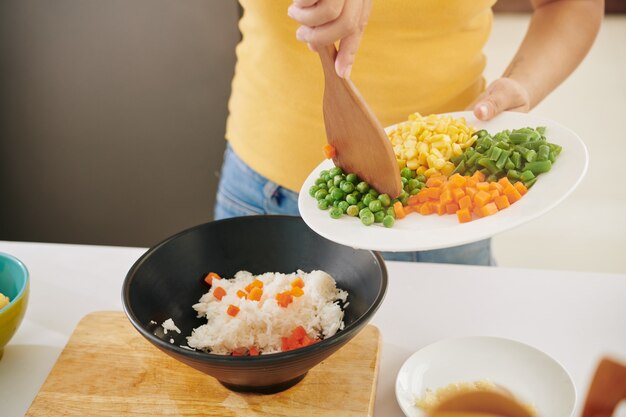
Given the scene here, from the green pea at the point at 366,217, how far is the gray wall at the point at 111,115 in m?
1.77

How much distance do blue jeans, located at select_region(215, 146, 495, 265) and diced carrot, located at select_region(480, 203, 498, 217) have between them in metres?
0.57

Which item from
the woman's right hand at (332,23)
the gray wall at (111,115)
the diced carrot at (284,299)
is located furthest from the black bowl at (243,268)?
the gray wall at (111,115)

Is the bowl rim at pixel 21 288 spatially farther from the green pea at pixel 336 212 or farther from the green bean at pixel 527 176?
the green bean at pixel 527 176

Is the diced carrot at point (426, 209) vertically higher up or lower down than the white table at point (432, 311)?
higher up

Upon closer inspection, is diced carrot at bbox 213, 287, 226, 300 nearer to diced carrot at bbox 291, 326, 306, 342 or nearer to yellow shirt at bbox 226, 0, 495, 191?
diced carrot at bbox 291, 326, 306, 342

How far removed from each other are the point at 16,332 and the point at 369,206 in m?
0.76

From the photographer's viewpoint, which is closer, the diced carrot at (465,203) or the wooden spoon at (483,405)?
the wooden spoon at (483,405)

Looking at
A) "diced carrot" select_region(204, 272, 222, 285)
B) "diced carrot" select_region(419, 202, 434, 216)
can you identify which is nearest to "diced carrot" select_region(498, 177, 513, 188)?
"diced carrot" select_region(419, 202, 434, 216)

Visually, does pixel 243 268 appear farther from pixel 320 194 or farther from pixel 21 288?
pixel 21 288

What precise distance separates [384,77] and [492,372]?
71cm

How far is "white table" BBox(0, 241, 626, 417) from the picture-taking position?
1267mm

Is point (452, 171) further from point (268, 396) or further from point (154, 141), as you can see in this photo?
point (154, 141)

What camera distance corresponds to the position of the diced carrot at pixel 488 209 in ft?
3.59

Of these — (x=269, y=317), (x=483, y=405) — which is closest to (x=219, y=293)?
(x=269, y=317)
